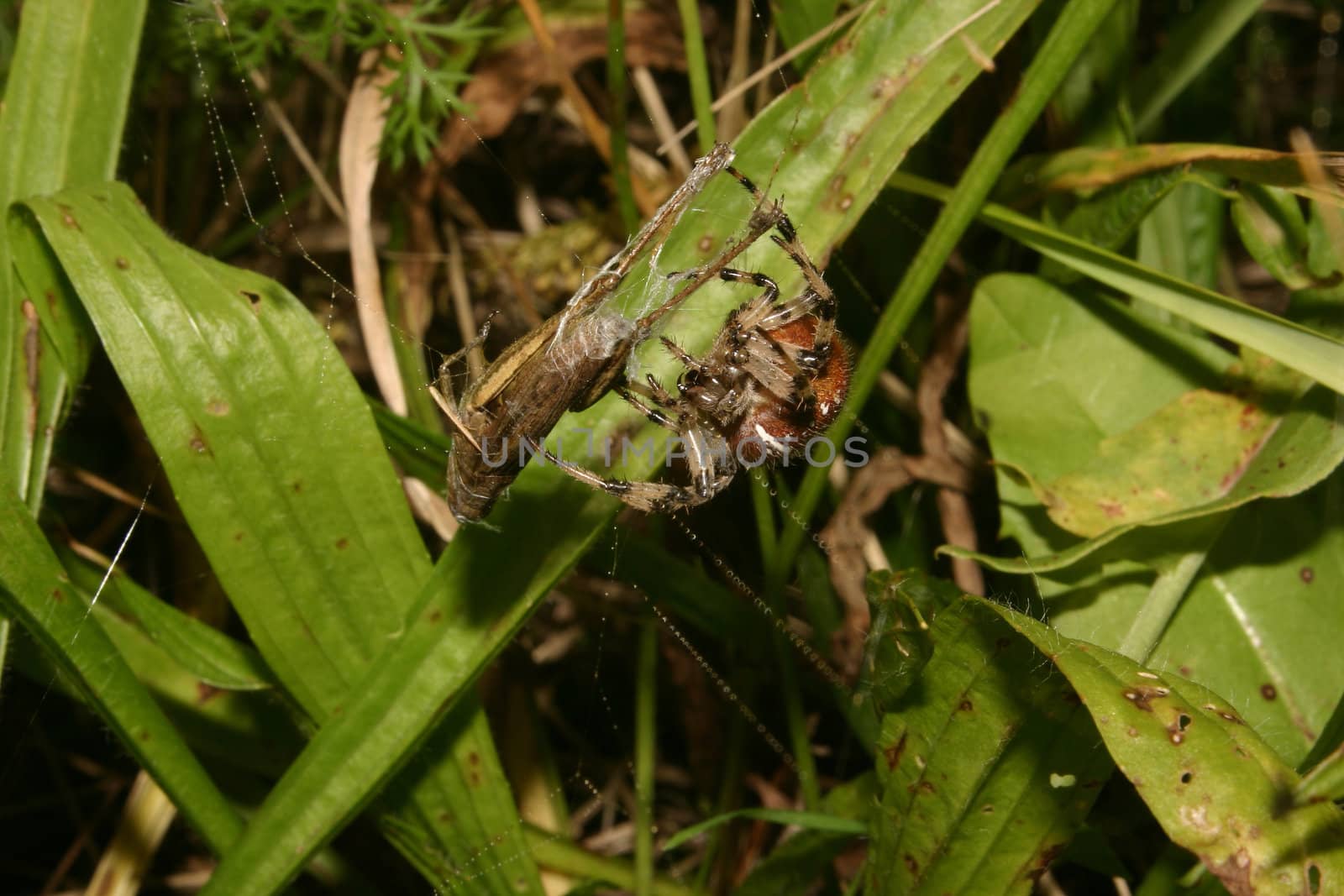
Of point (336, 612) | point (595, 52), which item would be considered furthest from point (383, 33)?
point (336, 612)

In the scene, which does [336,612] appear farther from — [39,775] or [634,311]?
[39,775]

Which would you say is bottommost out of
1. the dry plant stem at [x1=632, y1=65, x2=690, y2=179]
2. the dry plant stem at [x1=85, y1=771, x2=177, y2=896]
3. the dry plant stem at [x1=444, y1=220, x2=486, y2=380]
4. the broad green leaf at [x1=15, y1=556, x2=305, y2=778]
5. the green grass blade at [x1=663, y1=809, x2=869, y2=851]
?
the dry plant stem at [x1=85, y1=771, x2=177, y2=896]

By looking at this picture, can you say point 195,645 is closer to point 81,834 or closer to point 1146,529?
point 81,834

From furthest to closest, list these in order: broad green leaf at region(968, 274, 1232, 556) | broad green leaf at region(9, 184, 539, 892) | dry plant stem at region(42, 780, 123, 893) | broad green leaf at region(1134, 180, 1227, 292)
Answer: dry plant stem at region(42, 780, 123, 893) → broad green leaf at region(1134, 180, 1227, 292) → broad green leaf at region(968, 274, 1232, 556) → broad green leaf at region(9, 184, 539, 892)

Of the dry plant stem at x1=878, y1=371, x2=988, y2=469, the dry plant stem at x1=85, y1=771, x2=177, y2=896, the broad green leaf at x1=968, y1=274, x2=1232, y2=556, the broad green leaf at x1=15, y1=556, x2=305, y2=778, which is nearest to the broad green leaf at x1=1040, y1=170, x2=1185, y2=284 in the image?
the broad green leaf at x1=968, y1=274, x2=1232, y2=556

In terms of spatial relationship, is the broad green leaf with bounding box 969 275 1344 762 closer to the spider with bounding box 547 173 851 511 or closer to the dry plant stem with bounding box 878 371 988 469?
the dry plant stem with bounding box 878 371 988 469

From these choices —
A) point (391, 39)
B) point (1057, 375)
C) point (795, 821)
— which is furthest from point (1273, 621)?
point (391, 39)

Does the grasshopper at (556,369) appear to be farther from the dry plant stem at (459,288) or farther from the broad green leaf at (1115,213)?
the dry plant stem at (459,288)
